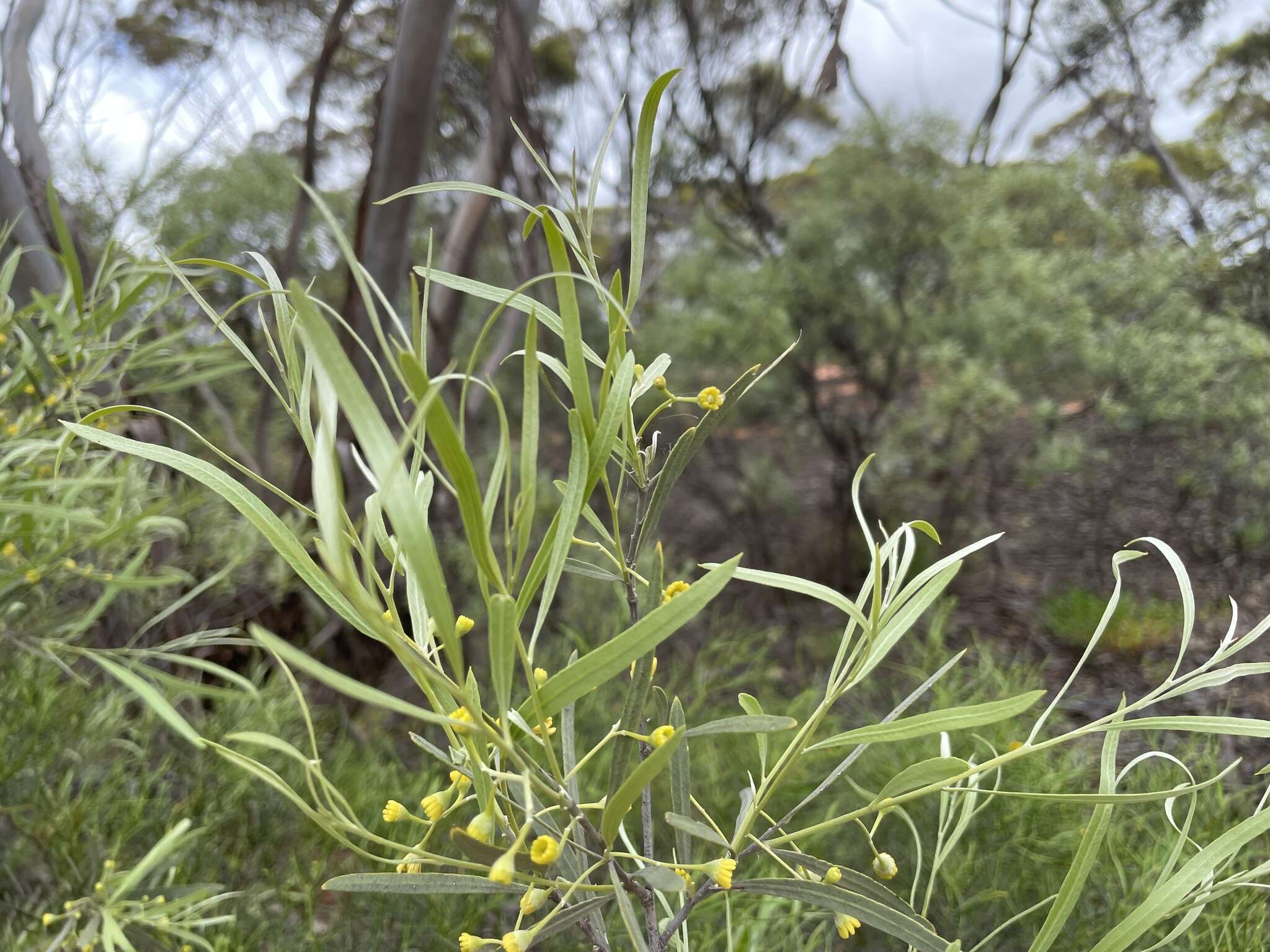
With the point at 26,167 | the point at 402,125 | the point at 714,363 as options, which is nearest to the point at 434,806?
the point at 402,125

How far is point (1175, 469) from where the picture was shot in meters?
1.91

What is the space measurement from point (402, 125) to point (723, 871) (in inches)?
39.0

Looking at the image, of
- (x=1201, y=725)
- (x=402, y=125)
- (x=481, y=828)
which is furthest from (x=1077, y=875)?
(x=402, y=125)

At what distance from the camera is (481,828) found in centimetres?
15

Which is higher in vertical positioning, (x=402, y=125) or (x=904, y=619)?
(x=402, y=125)

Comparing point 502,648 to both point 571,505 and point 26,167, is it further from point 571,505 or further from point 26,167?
point 26,167

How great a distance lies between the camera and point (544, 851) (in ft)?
0.47

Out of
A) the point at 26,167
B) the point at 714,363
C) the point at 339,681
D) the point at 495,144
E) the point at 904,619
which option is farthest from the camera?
the point at 714,363

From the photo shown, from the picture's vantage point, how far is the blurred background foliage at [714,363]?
531mm

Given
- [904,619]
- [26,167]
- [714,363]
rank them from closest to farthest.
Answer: [904,619], [26,167], [714,363]

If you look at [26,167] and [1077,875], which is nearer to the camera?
[1077,875]

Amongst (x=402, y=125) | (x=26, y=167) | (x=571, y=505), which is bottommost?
(x=571, y=505)

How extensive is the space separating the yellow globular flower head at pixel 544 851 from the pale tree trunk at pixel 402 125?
2.86 feet

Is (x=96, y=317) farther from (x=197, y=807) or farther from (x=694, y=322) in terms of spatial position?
(x=694, y=322)
